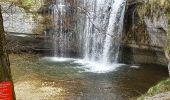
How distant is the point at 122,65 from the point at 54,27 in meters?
3.68

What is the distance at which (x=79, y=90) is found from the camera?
13297 millimetres

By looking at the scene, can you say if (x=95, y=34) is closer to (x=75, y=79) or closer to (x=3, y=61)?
(x=75, y=79)

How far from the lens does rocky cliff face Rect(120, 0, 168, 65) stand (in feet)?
50.0

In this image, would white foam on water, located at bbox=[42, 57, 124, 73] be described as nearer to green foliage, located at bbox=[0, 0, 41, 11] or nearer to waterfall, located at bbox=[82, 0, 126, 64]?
waterfall, located at bbox=[82, 0, 126, 64]

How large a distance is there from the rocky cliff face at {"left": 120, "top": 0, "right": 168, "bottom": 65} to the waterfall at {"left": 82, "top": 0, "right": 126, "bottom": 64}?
Answer: 1.14 feet

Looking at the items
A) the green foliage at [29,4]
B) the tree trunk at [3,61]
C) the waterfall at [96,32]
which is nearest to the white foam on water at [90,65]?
the waterfall at [96,32]

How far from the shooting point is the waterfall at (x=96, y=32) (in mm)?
17281

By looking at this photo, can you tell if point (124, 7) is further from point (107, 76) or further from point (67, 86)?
point (67, 86)

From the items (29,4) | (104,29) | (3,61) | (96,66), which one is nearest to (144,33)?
(104,29)

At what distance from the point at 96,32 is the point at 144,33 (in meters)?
2.47

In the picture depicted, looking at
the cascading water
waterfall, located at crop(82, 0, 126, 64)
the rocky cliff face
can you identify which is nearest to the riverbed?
the rocky cliff face

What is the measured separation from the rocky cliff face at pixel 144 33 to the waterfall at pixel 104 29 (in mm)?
346

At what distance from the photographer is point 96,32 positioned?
18047mm

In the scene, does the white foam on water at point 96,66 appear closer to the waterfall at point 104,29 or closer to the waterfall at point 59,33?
the waterfall at point 104,29
